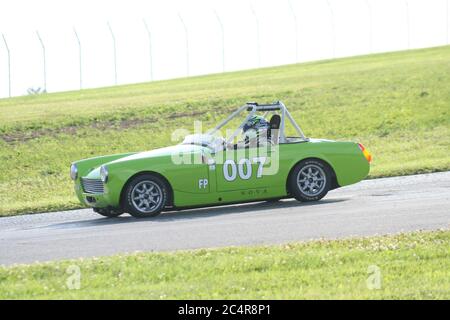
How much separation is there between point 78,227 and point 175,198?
1470mm

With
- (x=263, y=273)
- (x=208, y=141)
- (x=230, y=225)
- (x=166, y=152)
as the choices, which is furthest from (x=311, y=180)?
(x=263, y=273)

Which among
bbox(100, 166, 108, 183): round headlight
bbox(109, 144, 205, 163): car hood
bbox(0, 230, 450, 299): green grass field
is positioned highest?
bbox(109, 144, 205, 163): car hood

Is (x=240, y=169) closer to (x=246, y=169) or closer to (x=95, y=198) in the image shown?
(x=246, y=169)

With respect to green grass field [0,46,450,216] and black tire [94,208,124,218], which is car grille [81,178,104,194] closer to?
black tire [94,208,124,218]

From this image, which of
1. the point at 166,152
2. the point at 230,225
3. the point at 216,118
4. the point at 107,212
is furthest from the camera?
the point at 216,118

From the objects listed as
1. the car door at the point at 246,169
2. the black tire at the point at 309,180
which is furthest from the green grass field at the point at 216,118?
the black tire at the point at 309,180

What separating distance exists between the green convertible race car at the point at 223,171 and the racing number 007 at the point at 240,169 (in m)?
0.01

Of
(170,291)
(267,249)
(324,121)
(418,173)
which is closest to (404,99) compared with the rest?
(324,121)

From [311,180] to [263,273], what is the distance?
621 cm

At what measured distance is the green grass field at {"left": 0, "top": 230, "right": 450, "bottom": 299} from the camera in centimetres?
793

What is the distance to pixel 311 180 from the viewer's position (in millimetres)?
14836

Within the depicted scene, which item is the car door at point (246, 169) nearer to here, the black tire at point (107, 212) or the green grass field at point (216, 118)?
the black tire at point (107, 212)

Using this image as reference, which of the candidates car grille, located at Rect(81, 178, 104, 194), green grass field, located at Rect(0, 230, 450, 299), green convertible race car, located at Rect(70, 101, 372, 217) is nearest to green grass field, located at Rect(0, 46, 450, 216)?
car grille, located at Rect(81, 178, 104, 194)

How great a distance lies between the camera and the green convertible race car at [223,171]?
14000 mm
